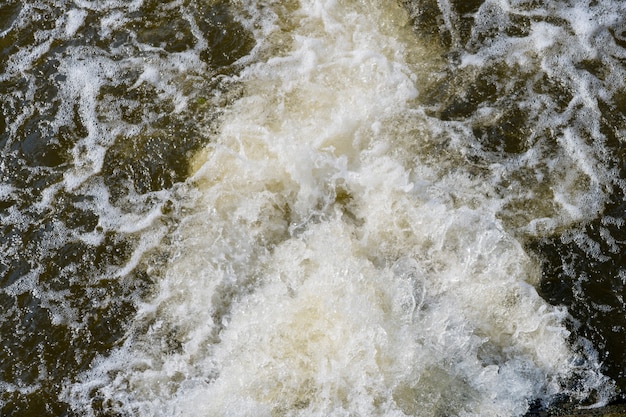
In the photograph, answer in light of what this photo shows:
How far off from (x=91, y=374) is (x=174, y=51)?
3.10 m

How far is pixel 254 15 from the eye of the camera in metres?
5.86

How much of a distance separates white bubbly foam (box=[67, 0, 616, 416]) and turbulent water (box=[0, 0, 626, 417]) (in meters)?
0.02

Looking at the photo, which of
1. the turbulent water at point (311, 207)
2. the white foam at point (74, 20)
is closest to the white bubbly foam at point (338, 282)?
the turbulent water at point (311, 207)

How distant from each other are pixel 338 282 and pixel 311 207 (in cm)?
75

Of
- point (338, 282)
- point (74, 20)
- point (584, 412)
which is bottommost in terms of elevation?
point (584, 412)

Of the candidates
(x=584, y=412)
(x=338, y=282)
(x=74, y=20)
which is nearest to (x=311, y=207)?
(x=338, y=282)

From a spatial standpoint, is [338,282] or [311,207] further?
[311,207]

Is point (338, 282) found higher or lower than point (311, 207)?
lower

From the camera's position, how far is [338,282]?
14.5 ft

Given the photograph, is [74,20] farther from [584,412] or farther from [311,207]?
[584,412]

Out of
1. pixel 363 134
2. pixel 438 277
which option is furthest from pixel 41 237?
pixel 438 277

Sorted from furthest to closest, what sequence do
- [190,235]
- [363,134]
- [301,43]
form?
1. [301,43]
2. [363,134]
3. [190,235]

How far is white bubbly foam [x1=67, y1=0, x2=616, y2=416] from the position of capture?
412 cm

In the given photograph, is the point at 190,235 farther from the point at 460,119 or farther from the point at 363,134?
the point at 460,119
